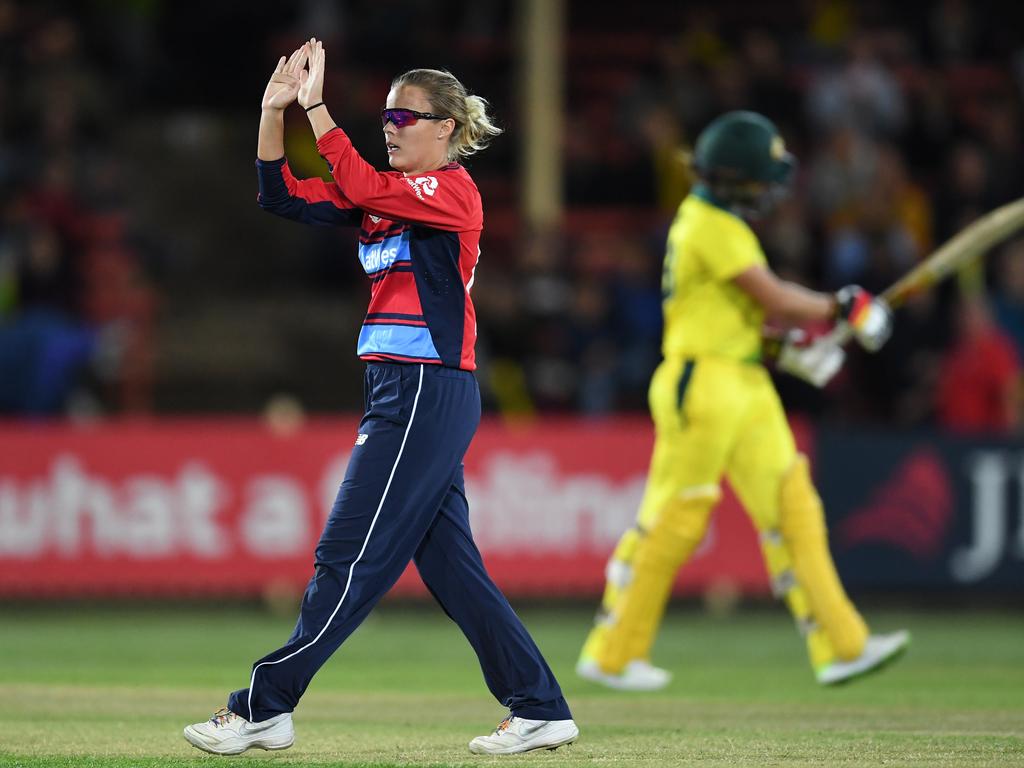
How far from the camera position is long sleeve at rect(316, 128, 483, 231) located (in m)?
6.11

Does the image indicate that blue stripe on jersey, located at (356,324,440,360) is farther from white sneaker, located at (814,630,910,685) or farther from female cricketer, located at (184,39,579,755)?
white sneaker, located at (814,630,910,685)

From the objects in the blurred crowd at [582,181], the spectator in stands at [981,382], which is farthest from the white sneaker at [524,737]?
the spectator in stands at [981,382]

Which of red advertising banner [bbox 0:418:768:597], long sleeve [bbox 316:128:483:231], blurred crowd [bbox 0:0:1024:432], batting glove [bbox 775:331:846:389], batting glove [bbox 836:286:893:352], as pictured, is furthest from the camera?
blurred crowd [bbox 0:0:1024:432]

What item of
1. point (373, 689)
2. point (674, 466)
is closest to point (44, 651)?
point (373, 689)

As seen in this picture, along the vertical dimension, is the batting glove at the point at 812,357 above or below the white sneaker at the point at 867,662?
above

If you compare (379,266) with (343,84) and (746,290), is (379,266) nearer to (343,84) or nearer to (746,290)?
(746,290)

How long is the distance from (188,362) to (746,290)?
30.0 feet

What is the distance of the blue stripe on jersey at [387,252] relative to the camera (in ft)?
20.8

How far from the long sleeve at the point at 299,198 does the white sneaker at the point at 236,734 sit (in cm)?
Result: 174

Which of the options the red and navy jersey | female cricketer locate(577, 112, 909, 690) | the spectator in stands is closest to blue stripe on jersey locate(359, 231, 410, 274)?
the red and navy jersey

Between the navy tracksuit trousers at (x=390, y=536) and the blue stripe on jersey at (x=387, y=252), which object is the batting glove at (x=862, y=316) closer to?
the navy tracksuit trousers at (x=390, y=536)

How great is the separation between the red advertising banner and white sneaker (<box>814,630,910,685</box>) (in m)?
5.00

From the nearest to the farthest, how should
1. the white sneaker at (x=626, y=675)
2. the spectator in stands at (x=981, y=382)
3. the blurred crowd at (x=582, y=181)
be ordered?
the white sneaker at (x=626, y=675) → the spectator in stands at (x=981, y=382) → the blurred crowd at (x=582, y=181)

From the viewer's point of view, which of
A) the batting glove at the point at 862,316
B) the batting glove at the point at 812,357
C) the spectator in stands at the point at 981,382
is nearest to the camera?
the batting glove at the point at 862,316
